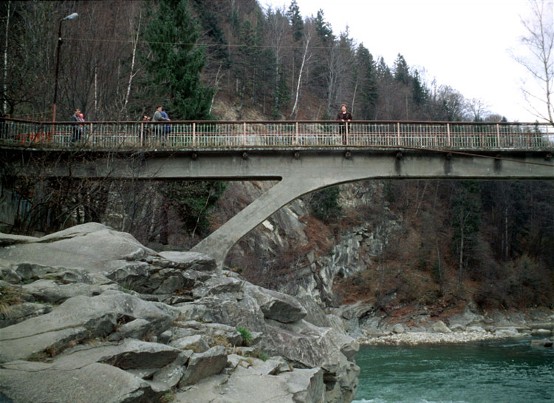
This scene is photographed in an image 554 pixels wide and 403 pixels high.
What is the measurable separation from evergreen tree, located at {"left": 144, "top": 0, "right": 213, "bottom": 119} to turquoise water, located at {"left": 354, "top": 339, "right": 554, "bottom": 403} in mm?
14675

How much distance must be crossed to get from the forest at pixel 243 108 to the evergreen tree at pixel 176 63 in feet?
0.22

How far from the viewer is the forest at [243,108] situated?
21.1m

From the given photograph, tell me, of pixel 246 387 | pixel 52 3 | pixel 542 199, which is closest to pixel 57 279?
pixel 246 387

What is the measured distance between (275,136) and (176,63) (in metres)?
8.82

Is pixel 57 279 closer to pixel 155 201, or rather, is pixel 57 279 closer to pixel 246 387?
pixel 246 387

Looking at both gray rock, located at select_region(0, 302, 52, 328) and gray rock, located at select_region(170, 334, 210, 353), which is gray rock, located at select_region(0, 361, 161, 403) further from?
gray rock, located at select_region(170, 334, 210, 353)

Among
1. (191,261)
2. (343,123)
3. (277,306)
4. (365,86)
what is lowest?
(277,306)

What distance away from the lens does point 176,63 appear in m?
24.9

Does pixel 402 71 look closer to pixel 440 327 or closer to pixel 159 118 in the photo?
pixel 440 327

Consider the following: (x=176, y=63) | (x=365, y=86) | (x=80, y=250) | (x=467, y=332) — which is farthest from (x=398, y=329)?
(x=365, y=86)

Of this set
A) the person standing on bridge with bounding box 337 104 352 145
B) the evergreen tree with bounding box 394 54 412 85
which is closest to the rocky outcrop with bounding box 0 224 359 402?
the person standing on bridge with bounding box 337 104 352 145

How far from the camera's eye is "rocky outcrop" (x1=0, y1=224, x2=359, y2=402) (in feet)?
18.8

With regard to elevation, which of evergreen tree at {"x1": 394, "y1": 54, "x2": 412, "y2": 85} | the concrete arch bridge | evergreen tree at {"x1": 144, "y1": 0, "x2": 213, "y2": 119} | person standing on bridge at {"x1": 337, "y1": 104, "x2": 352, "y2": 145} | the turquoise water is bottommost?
the turquoise water

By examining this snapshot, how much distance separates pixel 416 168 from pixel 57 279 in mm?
14049
